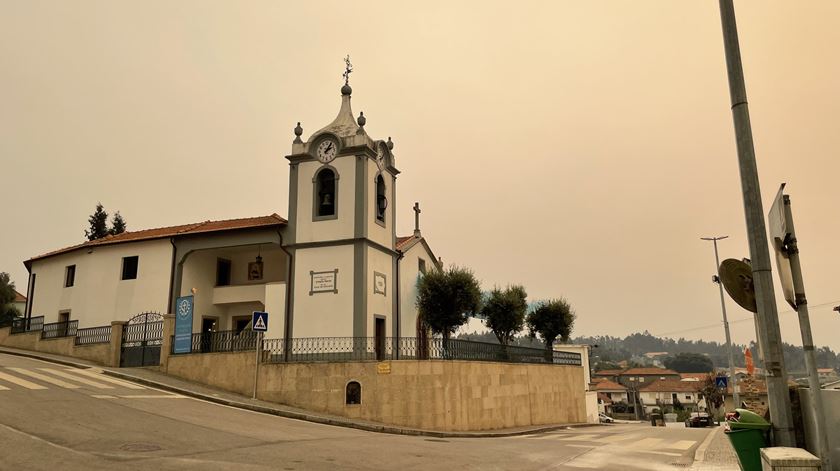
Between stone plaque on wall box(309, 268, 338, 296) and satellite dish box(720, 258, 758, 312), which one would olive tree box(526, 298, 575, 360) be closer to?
stone plaque on wall box(309, 268, 338, 296)

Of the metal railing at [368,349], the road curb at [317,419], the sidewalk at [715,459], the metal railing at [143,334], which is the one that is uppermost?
the metal railing at [143,334]

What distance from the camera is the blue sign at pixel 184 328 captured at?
21.6 meters

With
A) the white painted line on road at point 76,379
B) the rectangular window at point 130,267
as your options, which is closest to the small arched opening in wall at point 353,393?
the white painted line on road at point 76,379

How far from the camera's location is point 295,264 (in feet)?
78.3

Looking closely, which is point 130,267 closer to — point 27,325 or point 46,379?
point 27,325

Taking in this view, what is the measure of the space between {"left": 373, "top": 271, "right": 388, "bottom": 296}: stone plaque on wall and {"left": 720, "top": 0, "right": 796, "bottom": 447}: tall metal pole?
17.8 metres

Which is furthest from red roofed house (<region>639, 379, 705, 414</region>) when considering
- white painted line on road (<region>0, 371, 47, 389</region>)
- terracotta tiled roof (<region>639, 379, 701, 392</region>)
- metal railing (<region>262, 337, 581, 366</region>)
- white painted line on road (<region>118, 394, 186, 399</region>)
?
white painted line on road (<region>0, 371, 47, 389</region>)

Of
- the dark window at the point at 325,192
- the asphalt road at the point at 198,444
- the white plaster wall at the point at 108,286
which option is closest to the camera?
the asphalt road at the point at 198,444

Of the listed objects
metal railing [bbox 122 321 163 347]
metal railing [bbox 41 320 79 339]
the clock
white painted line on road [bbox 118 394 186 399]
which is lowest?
white painted line on road [bbox 118 394 186 399]

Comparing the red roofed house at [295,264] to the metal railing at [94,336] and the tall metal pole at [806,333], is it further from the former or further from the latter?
the tall metal pole at [806,333]

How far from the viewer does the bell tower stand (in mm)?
22766

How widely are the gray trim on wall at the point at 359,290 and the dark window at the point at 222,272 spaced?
994 cm

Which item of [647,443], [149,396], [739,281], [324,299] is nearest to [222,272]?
[324,299]

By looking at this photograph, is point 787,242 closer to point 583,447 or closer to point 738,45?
point 738,45
